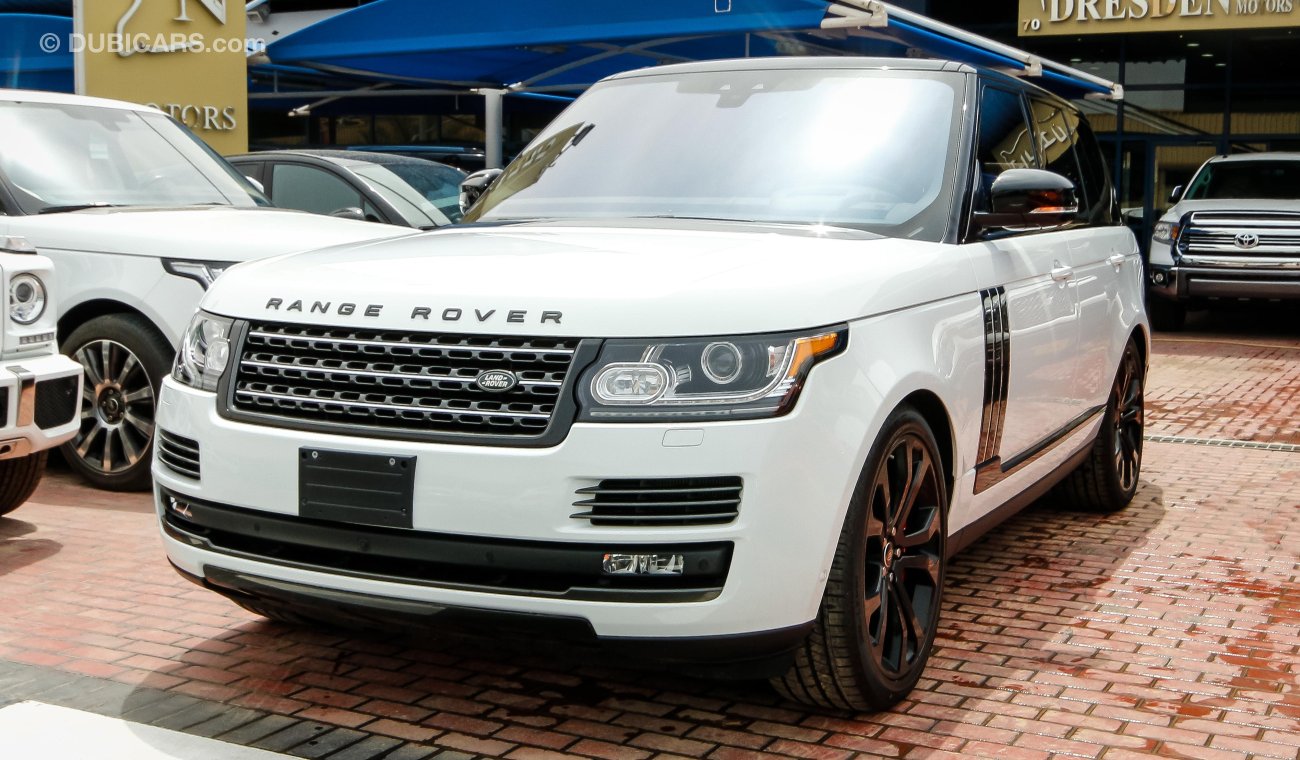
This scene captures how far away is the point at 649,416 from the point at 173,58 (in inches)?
413

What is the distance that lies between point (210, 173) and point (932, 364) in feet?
17.5

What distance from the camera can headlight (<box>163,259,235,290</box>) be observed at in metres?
6.76

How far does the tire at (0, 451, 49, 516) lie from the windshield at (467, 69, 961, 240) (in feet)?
7.71

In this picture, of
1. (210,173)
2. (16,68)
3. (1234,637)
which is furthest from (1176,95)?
(1234,637)

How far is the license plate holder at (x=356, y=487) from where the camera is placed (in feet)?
11.6

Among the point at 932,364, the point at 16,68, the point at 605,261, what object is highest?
the point at 16,68

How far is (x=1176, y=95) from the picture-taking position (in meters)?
22.2

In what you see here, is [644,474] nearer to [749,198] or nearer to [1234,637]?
[749,198]

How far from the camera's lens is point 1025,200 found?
4699mm

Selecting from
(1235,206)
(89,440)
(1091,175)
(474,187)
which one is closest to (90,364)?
(89,440)

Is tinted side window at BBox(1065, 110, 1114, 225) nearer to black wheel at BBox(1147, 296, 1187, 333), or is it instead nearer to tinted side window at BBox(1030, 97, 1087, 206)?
tinted side window at BBox(1030, 97, 1087, 206)

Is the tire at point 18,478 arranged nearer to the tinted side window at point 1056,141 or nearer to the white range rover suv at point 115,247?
the white range rover suv at point 115,247

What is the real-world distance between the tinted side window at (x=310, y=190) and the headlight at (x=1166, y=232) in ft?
32.5

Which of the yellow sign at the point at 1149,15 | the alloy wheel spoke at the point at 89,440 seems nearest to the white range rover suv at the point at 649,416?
the alloy wheel spoke at the point at 89,440
